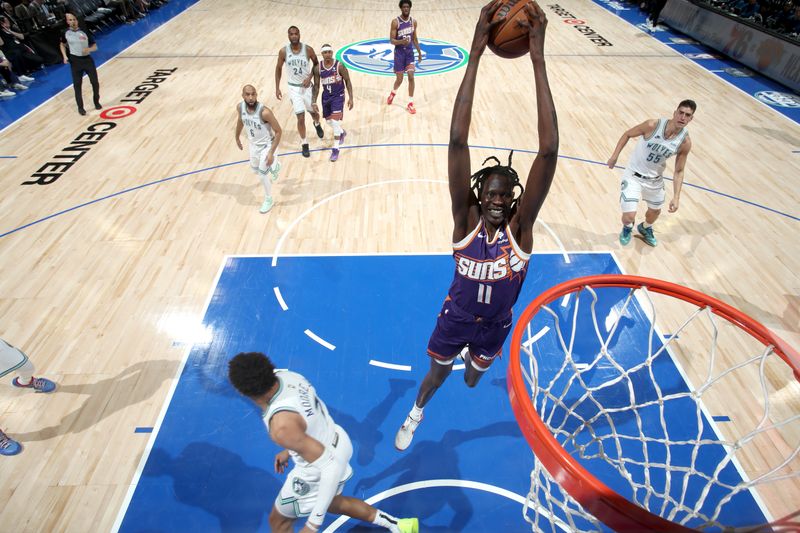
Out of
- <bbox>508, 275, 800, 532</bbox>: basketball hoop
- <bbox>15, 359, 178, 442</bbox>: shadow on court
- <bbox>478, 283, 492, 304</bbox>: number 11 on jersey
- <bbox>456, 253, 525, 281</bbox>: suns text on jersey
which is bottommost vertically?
<bbox>15, 359, 178, 442</bbox>: shadow on court

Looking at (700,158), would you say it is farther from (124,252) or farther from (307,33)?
(307,33)

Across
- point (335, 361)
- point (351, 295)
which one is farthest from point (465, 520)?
point (351, 295)

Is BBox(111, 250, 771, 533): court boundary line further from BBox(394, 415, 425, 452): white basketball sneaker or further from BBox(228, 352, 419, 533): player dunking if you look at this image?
BBox(228, 352, 419, 533): player dunking

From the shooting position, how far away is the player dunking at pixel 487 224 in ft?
7.31

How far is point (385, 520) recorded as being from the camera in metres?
2.93


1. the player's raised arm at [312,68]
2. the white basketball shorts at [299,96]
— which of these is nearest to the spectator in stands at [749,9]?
the player's raised arm at [312,68]

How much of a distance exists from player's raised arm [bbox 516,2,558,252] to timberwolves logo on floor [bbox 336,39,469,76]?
29.9ft

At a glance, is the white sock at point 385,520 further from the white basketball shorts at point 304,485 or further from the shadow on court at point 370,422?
the shadow on court at point 370,422

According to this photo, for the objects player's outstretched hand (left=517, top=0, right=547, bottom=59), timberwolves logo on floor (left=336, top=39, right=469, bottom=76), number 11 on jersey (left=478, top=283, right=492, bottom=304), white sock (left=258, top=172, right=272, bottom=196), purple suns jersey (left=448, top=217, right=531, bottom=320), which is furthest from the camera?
timberwolves logo on floor (left=336, top=39, right=469, bottom=76)

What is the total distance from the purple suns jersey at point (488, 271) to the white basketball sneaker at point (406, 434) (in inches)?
47.1

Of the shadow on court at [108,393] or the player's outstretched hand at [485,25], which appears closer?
the player's outstretched hand at [485,25]

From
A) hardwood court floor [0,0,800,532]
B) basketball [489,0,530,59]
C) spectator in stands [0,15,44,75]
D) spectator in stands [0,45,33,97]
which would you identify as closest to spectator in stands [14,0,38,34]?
spectator in stands [0,15,44,75]

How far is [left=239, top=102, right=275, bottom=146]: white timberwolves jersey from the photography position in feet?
17.7

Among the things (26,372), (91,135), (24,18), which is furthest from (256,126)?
(24,18)
